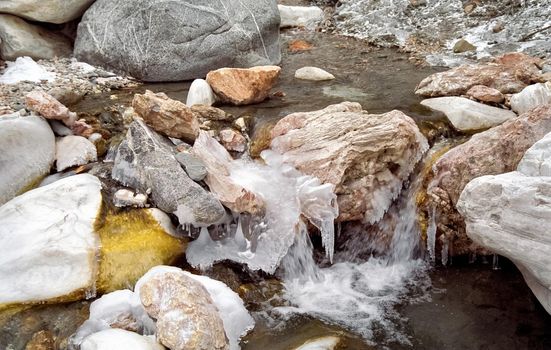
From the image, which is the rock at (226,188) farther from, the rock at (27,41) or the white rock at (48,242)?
the rock at (27,41)

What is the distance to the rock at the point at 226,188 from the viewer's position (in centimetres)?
464

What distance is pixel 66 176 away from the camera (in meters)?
4.99

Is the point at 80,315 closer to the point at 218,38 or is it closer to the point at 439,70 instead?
the point at 218,38

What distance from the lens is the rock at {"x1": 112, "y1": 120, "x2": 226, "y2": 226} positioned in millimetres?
4527

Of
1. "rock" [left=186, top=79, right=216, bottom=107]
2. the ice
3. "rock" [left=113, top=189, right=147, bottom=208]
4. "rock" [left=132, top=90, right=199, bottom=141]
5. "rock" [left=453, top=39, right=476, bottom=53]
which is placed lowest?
"rock" [left=113, top=189, right=147, bottom=208]

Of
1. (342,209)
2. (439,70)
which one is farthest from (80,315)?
(439,70)

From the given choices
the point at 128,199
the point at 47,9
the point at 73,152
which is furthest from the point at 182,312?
the point at 47,9

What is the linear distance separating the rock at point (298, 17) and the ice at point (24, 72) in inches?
239

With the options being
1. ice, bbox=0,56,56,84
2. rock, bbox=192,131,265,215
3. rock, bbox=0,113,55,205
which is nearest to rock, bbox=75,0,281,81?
ice, bbox=0,56,56,84

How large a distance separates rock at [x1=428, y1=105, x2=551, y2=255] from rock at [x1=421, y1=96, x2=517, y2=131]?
1225mm

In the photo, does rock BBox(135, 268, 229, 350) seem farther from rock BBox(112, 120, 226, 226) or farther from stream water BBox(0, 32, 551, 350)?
rock BBox(112, 120, 226, 226)

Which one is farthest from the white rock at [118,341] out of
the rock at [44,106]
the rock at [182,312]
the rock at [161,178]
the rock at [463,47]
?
the rock at [463,47]

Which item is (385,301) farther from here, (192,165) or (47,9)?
(47,9)

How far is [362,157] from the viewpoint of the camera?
4.91 metres
